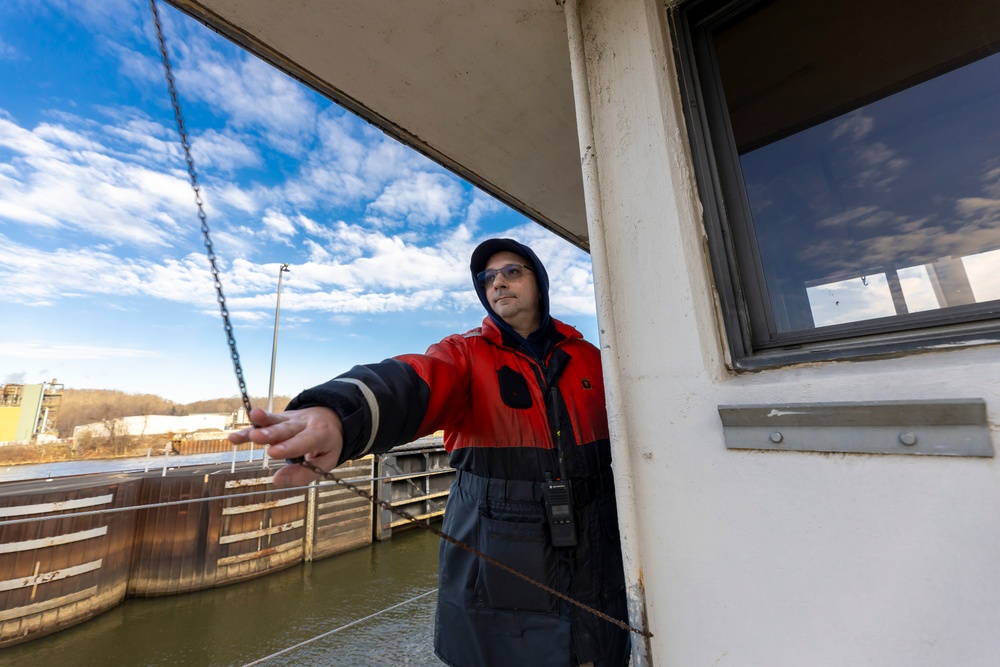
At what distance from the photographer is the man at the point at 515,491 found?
3.42ft

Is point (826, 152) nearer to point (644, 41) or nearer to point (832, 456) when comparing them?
point (644, 41)

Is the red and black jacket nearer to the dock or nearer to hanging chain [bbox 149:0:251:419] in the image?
hanging chain [bbox 149:0:251:419]

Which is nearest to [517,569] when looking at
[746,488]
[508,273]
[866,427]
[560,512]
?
[560,512]

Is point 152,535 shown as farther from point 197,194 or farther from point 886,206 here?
point 886,206

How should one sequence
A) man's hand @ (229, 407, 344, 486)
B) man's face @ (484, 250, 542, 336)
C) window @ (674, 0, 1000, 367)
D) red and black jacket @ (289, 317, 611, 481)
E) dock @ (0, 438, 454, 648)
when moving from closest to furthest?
man's hand @ (229, 407, 344, 486) → window @ (674, 0, 1000, 367) → red and black jacket @ (289, 317, 611, 481) → man's face @ (484, 250, 542, 336) → dock @ (0, 438, 454, 648)

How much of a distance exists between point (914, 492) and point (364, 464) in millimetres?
10985

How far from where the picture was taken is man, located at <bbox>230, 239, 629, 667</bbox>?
1.04 meters

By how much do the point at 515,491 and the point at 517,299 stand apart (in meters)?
0.66

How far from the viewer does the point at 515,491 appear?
113 centimetres

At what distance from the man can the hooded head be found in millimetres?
275

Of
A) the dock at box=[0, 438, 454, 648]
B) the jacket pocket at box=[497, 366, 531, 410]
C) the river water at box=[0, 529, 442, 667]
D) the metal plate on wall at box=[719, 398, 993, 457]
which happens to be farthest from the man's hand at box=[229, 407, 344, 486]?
the river water at box=[0, 529, 442, 667]

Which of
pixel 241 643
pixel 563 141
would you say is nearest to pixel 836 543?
pixel 563 141

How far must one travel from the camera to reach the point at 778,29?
110cm

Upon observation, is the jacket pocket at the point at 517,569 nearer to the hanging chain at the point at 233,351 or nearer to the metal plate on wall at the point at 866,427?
the hanging chain at the point at 233,351
